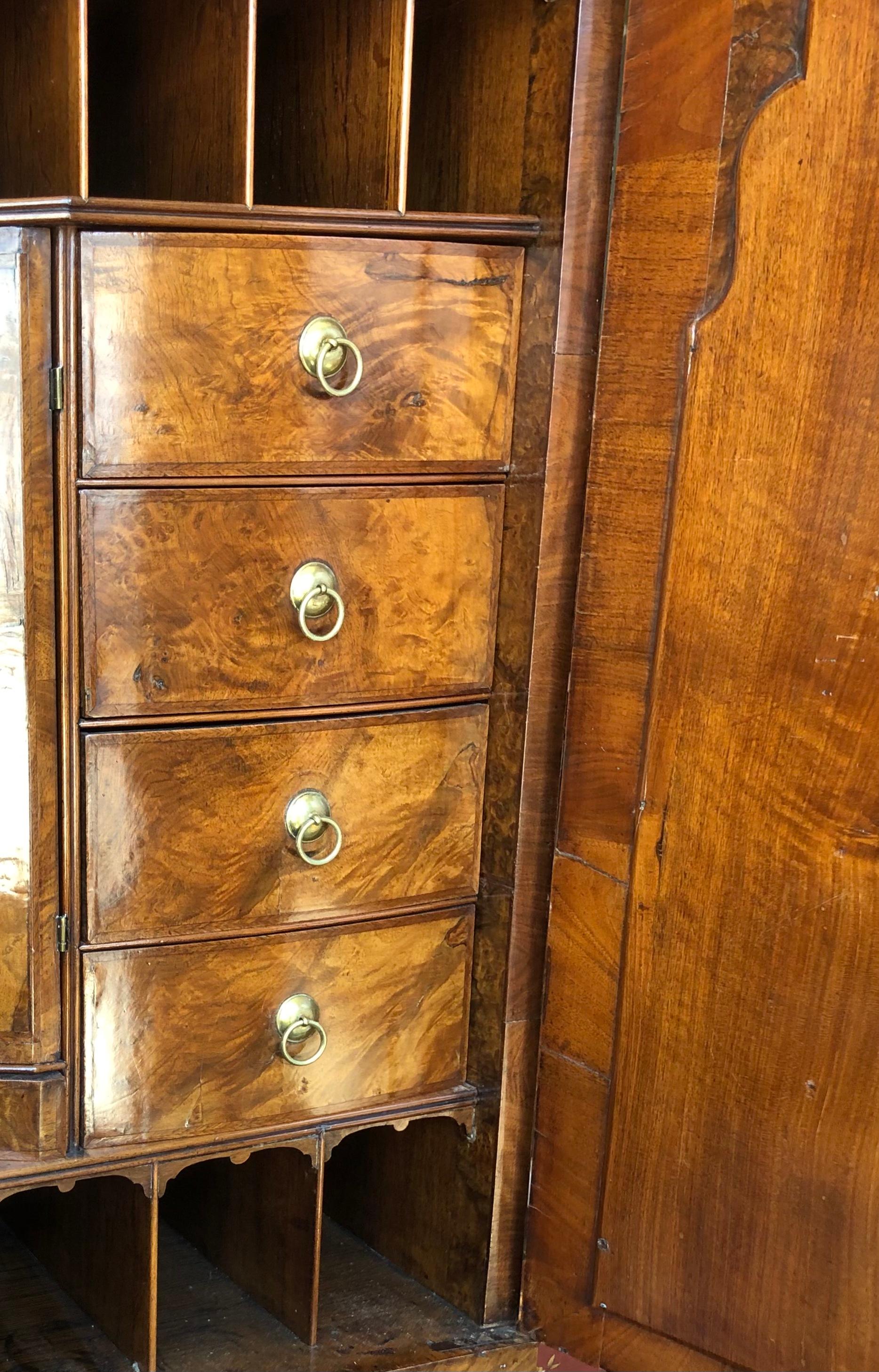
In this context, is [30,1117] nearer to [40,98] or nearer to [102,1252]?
[102,1252]

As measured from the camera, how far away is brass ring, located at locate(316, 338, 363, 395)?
43.0 inches

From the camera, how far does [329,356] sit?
1.10 meters

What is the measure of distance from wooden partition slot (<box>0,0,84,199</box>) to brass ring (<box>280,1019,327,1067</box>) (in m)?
0.71

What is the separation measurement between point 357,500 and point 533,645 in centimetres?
21

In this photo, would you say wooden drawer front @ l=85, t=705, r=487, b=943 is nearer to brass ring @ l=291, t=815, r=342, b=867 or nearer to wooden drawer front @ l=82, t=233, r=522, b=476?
brass ring @ l=291, t=815, r=342, b=867

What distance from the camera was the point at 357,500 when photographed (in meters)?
1.15

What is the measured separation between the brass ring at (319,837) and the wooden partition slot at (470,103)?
1.76 feet

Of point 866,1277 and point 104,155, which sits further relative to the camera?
point 104,155

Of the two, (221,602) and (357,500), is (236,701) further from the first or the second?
(357,500)

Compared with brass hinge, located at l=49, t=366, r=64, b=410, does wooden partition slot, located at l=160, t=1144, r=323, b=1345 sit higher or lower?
lower

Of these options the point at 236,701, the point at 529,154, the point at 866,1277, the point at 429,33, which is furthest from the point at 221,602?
the point at 866,1277


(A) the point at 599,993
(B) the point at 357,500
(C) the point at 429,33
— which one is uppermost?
(C) the point at 429,33

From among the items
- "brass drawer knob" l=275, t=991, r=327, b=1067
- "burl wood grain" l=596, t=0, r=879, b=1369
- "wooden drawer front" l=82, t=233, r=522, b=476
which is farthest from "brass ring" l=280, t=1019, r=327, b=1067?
"wooden drawer front" l=82, t=233, r=522, b=476

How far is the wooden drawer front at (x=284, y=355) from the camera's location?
41.3 inches
